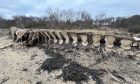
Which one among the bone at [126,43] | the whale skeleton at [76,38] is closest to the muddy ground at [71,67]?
the bone at [126,43]

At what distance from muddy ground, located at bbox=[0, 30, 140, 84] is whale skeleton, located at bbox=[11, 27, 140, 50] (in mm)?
287

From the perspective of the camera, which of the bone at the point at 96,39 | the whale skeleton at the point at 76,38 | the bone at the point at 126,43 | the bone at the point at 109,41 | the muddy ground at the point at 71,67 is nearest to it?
the muddy ground at the point at 71,67

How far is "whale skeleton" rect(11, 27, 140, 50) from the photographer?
8502 mm

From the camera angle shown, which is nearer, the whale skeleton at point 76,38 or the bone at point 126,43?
the bone at point 126,43

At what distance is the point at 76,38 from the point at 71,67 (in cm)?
173

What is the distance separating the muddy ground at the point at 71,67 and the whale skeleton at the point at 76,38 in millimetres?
287

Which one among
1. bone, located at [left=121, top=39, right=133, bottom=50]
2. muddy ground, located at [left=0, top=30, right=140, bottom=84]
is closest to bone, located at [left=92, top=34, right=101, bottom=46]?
muddy ground, located at [left=0, top=30, right=140, bottom=84]

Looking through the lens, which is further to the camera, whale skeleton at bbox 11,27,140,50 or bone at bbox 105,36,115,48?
bone at bbox 105,36,115,48

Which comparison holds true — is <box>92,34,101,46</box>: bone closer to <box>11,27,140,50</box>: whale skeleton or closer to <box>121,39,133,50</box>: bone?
<box>11,27,140,50</box>: whale skeleton

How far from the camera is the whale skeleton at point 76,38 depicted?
850 cm

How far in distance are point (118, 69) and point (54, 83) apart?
6.65ft

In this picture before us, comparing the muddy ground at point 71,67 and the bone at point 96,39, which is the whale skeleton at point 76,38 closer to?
the bone at point 96,39

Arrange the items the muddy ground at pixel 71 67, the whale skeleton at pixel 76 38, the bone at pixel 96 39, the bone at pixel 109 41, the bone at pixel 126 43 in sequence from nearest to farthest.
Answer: the muddy ground at pixel 71 67 → the bone at pixel 126 43 → the whale skeleton at pixel 76 38 → the bone at pixel 109 41 → the bone at pixel 96 39

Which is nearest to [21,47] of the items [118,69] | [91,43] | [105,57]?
[91,43]
